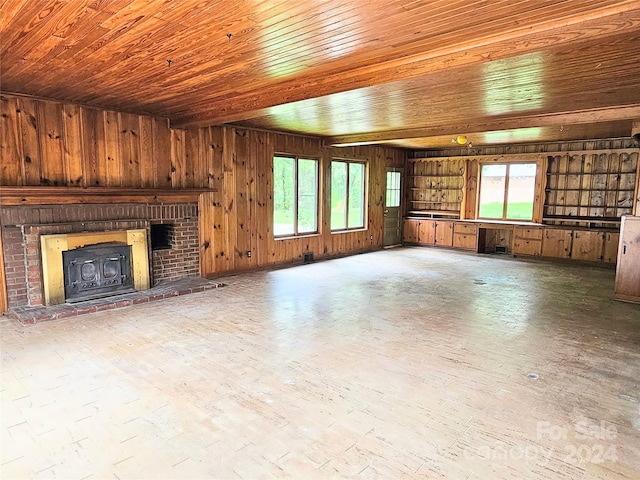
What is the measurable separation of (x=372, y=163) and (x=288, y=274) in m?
4.30

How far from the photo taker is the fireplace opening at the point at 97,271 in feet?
17.1

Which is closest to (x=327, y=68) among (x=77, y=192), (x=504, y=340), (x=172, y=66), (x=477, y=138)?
(x=172, y=66)

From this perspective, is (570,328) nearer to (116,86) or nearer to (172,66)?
(172,66)

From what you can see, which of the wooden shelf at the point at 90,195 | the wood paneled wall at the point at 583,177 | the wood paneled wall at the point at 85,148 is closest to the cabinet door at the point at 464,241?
the wood paneled wall at the point at 583,177

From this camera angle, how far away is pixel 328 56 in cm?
334

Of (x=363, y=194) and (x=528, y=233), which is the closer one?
(x=528, y=233)

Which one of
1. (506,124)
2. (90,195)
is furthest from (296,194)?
(506,124)

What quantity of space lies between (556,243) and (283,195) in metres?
6.18

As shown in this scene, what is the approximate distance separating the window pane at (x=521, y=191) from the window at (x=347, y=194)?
145 inches

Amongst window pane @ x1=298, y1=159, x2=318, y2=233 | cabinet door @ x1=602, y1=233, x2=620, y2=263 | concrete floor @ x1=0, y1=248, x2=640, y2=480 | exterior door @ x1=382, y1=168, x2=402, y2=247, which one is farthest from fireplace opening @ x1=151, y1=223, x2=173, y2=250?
cabinet door @ x1=602, y1=233, x2=620, y2=263

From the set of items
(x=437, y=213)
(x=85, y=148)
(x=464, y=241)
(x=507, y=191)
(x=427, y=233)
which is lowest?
(x=464, y=241)

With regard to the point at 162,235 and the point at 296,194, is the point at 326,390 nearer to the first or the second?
the point at 162,235

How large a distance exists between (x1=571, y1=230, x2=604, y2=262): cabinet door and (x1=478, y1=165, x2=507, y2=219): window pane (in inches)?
76.4

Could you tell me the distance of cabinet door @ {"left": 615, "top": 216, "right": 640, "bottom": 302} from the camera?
5582 millimetres
